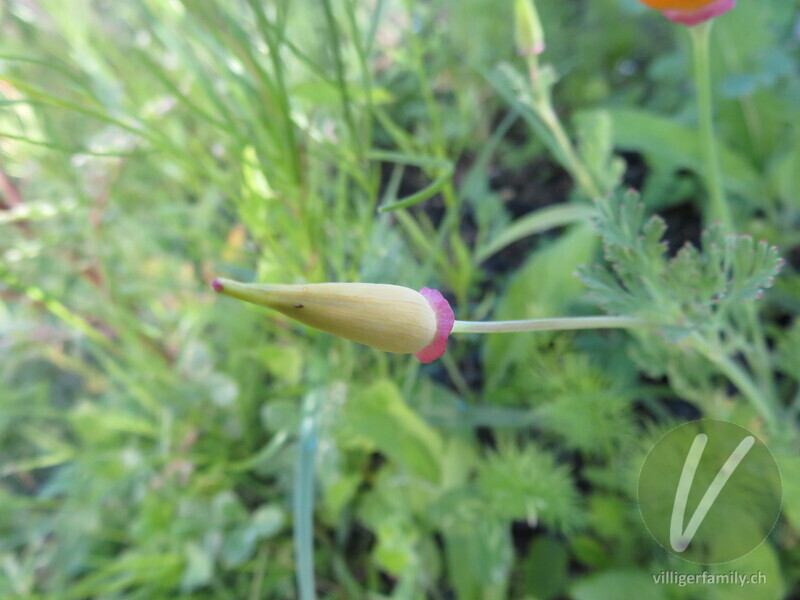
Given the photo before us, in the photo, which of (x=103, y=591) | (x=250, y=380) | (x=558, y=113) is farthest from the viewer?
(x=558, y=113)

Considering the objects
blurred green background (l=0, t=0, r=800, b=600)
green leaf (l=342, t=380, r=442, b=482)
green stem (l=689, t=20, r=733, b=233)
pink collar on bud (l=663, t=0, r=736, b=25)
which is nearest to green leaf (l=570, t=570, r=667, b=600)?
blurred green background (l=0, t=0, r=800, b=600)

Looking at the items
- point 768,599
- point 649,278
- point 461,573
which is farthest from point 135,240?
point 768,599

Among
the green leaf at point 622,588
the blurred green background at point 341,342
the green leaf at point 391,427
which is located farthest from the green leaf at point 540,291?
the green leaf at point 622,588

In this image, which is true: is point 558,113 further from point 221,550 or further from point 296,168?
point 221,550

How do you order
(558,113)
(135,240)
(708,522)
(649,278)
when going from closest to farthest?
(649,278) → (708,522) → (135,240) → (558,113)

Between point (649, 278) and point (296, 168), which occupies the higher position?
point (296, 168)
